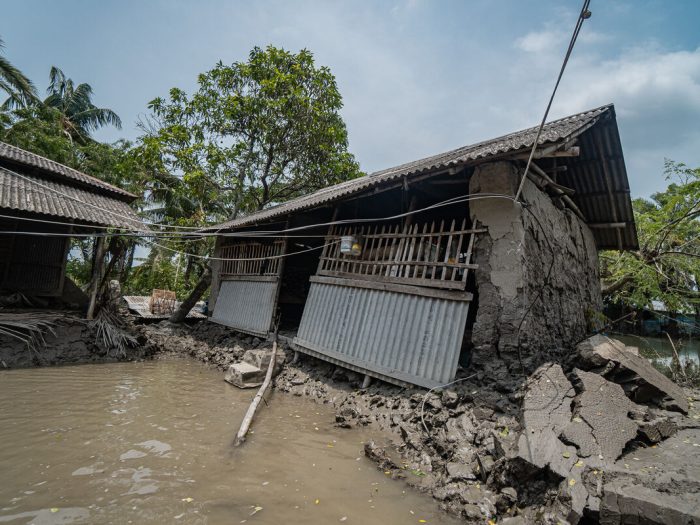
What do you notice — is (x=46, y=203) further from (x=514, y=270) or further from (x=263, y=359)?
(x=514, y=270)

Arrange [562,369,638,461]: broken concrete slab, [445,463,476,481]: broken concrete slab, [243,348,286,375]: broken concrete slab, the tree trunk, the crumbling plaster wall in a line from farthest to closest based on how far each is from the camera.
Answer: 1. the tree trunk
2. [243,348,286,375]: broken concrete slab
3. the crumbling plaster wall
4. [445,463,476,481]: broken concrete slab
5. [562,369,638,461]: broken concrete slab

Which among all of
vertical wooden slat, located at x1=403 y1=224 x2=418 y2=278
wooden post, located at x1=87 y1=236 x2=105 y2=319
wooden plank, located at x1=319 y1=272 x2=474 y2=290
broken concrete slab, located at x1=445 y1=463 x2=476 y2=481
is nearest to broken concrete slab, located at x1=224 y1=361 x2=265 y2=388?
wooden plank, located at x1=319 y1=272 x2=474 y2=290

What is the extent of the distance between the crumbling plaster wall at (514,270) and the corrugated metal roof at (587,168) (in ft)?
2.03

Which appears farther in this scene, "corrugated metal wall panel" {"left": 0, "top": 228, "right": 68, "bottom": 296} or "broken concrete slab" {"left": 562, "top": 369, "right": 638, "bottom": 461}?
Result: "corrugated metal wall panel" {"left": 0, "top": 228, "right": 68, "bottom": 296}

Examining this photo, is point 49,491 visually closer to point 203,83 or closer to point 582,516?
point 582,516

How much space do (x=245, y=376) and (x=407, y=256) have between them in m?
4.17

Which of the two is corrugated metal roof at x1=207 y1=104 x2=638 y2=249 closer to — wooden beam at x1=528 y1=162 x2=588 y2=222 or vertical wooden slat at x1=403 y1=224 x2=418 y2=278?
wooden beam at x1=528 y1=162 x2=588 y2=222

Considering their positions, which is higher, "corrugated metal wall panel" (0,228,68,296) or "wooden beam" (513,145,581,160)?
"wooden beam" (513,145,581,160)

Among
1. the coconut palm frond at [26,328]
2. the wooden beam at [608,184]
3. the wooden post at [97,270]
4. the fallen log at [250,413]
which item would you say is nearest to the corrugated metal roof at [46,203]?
the wooden post at [97,270]

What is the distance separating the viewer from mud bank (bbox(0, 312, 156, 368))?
7676 millimetres

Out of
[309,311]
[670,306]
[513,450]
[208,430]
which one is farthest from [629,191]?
[208,430]

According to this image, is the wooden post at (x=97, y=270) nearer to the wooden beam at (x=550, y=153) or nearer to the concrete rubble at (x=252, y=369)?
the concrete rubble at (x=252, y=369)

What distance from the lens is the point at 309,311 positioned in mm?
7809

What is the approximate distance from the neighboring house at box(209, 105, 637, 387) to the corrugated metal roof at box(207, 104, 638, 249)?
0.03 meters
